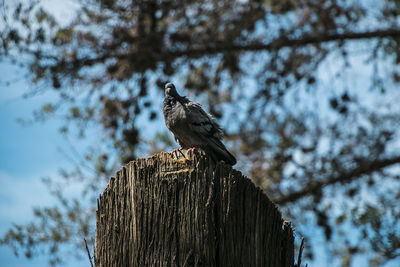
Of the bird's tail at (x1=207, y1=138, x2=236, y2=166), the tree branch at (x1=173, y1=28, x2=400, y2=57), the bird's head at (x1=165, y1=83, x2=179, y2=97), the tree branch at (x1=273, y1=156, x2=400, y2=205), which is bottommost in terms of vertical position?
the bird's tail at (x1=207, y1=138, x2=236, y2=166)

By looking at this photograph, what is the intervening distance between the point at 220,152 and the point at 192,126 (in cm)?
53

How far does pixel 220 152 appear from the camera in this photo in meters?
3.81

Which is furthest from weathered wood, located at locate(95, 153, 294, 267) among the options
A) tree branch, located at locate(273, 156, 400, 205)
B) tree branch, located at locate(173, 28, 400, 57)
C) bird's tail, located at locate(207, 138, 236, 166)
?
tree branch, located at locate(173, 28, 400, 57)

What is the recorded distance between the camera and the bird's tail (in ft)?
12.3

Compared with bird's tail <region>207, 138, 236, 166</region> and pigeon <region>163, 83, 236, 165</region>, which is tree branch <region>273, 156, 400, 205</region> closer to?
pigeon <region>163, 83, 236, 165</region>

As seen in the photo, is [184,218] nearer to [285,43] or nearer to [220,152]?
[220,152]

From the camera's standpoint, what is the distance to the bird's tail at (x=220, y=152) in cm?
374

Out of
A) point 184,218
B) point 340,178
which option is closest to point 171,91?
point 184,218

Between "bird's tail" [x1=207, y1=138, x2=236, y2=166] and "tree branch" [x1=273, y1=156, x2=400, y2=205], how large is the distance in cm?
325

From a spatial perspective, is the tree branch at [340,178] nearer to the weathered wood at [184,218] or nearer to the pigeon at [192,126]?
the pigeon at [192,126]

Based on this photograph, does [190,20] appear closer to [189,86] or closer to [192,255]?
[189,86]

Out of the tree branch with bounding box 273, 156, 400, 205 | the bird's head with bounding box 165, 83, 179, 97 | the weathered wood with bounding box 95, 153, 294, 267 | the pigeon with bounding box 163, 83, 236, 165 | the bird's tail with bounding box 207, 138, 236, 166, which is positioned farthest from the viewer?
the tree branch with bounding box 273, 156, 400, 205

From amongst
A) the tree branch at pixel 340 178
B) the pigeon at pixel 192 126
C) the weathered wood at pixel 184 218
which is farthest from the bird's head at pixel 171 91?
the tree branch at pixel 340 178

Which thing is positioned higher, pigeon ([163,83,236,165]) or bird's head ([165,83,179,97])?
bird's head ([165,83,179,97])
